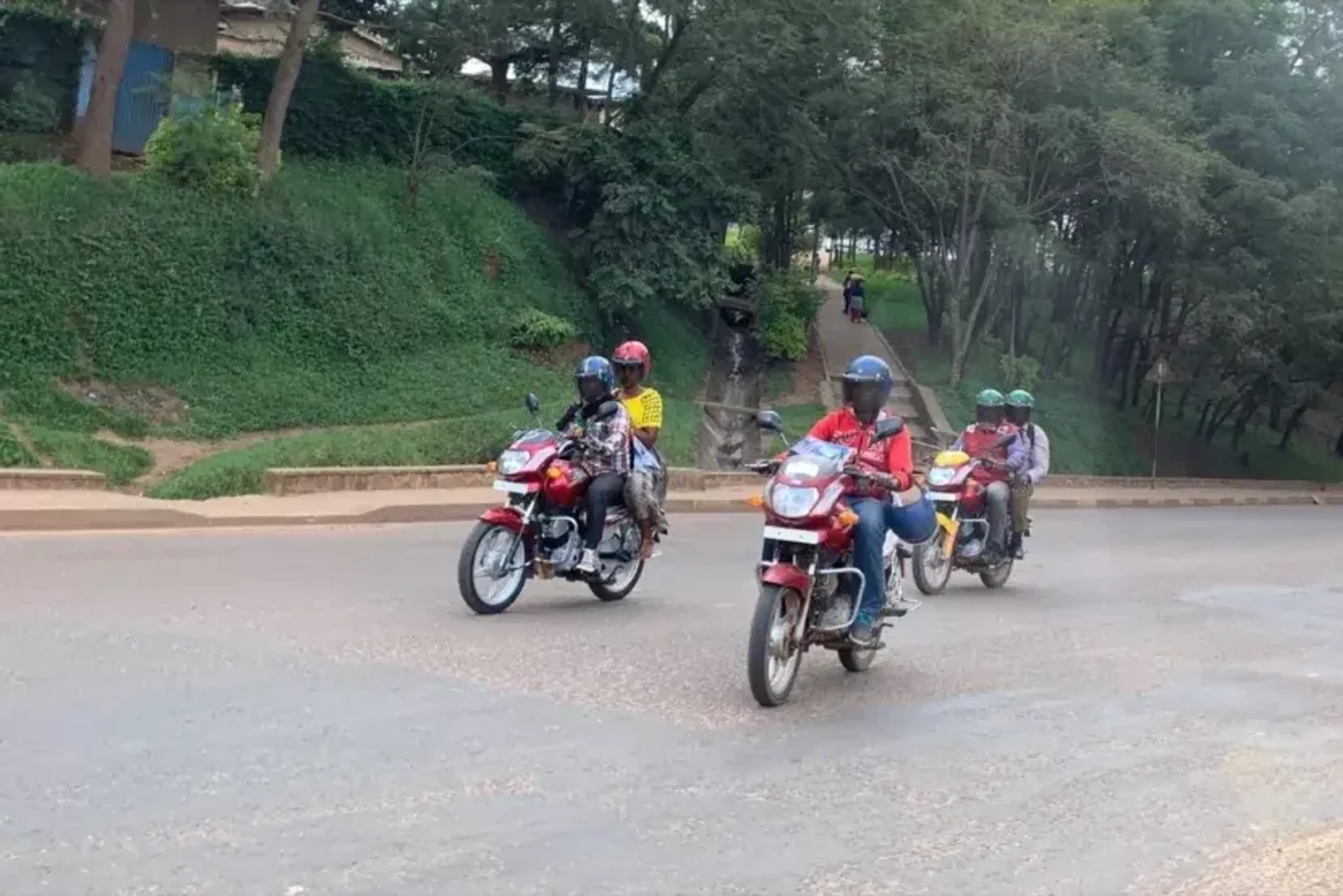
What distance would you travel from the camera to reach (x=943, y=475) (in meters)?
13.7

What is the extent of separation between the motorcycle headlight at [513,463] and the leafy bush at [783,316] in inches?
997

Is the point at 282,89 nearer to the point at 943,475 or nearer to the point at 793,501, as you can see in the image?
the point at 943,475

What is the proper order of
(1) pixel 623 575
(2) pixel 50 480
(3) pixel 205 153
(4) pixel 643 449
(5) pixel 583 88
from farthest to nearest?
(5) pixel 583 88 < (3) pixel 205 153 < (2) pixel 50 480 < (1) pixel 623 575 < (4) pixel 643 449

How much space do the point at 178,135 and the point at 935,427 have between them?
17120 millimetres

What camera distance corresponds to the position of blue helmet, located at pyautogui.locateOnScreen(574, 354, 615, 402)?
11.1 metres

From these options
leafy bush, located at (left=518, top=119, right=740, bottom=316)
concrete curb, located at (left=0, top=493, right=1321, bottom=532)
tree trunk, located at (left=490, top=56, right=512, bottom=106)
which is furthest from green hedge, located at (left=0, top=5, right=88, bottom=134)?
concrete curb, located at (left=0, top=493, right=1321, bottom=532)

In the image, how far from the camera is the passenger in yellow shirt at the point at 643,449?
1127cm

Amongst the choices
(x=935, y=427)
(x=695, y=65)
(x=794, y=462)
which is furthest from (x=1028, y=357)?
(x=794, y=462)

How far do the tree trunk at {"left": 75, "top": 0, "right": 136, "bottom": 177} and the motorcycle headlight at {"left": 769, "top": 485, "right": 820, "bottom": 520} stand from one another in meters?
17.4

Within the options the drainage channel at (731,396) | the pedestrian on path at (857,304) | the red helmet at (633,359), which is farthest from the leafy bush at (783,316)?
the red helmet at (633,359)

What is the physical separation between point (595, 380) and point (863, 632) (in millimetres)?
3275

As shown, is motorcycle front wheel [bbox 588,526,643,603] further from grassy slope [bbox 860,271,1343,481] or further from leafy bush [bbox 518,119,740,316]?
grassy slope [bbox 860,271,1343,481]

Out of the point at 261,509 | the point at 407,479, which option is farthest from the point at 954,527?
the point at 407,479

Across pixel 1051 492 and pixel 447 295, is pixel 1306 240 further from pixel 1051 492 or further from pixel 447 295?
pixel 447 295
